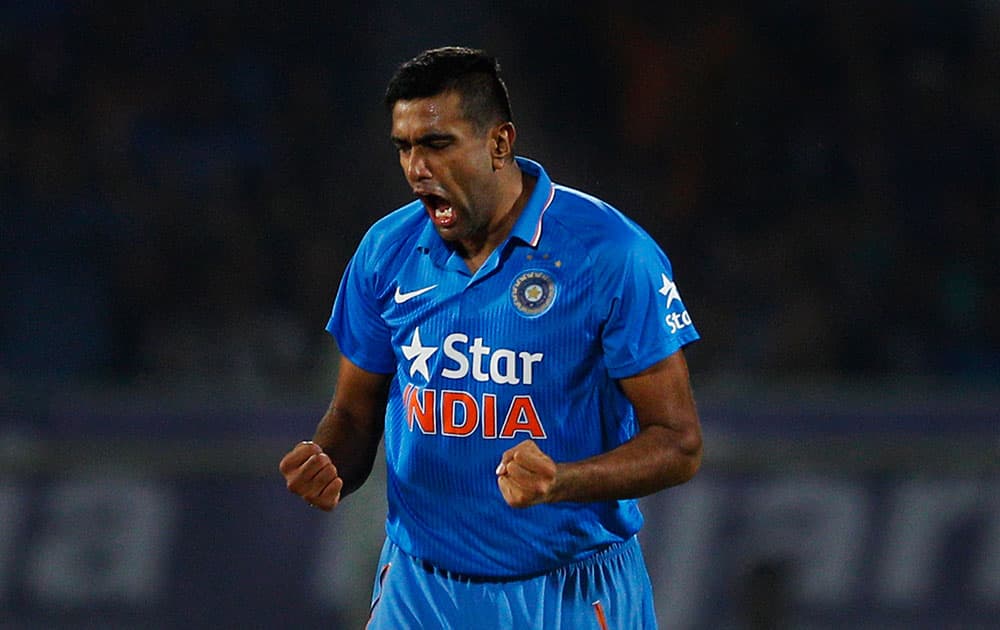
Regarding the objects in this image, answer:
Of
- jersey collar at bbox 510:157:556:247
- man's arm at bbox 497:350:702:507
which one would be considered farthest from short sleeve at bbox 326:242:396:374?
man's arm at bbox 497:350:702:507

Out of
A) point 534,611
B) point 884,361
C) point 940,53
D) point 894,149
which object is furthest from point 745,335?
point 534,611

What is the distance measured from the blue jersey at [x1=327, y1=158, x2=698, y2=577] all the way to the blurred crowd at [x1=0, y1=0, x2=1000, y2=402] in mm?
3400

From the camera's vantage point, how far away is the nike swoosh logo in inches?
139

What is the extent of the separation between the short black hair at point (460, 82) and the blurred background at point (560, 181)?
2.55 meters

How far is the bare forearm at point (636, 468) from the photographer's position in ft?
10.5

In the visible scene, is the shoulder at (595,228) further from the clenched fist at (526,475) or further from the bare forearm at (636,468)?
the clenched fist at (526,475)

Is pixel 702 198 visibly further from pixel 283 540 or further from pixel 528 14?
pixel 283 540

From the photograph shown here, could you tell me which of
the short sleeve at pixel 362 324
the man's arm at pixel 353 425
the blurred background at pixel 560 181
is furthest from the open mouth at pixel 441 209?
the blurred background at pixel 560 181

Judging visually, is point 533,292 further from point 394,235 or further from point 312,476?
point 312,476

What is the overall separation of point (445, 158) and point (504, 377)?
459 millimetres

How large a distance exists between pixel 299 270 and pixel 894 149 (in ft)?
9.01

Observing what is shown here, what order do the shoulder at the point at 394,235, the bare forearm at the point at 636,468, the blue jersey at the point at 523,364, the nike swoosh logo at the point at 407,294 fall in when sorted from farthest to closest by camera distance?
1. the shoulder at the point at 394,235
2. the nike swoosh logo at the point at 407,294
3. the blue jersey at the point at 523,364
4. the bare forearm at the point at 636,468

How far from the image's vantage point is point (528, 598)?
11.4 feet

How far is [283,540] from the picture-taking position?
6.67 m
